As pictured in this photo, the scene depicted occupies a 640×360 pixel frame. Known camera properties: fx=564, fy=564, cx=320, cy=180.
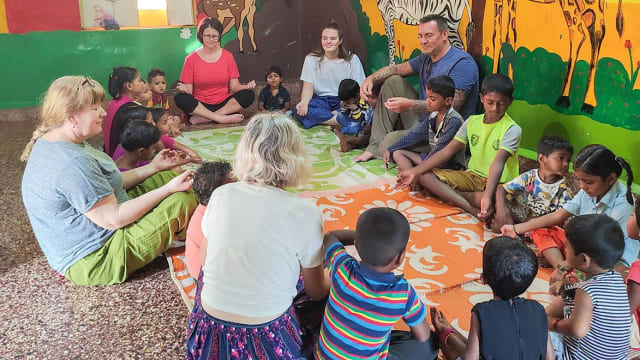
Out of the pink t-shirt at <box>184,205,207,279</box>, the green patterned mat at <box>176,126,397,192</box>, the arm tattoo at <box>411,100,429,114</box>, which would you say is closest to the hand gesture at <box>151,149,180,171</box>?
the pink t-shirt at <box>184,205,207,279</box>

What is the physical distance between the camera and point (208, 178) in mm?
2355

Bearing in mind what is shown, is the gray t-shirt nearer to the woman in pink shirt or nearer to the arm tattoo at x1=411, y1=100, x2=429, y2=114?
the arm tattoo at x1=411, y1=100, x2=429, y2=114

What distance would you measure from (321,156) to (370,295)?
2.65 m

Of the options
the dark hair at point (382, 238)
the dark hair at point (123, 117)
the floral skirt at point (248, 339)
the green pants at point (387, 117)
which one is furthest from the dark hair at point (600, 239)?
the dark hair at point (123, 117)

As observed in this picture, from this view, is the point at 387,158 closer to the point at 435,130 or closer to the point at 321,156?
the point at 435,130

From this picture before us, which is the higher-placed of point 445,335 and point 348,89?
point 348,89

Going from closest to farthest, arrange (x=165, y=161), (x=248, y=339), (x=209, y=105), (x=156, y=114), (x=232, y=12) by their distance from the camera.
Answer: (x=248, y=339) < (x=165, y=161) < (x=156, y=114) < (x=209, y=105) < (x=232, y=12)

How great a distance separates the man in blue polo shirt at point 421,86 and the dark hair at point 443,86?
29 centimetres

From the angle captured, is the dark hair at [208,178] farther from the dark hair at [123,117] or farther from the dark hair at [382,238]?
the dark hair at [123,117]

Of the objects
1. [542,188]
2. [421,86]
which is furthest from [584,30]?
[421,86]

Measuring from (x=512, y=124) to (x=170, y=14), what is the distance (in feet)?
12.5

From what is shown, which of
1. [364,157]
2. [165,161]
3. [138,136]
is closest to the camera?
[165,161]

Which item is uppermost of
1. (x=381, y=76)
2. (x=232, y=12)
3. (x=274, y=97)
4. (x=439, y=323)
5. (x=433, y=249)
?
(x=232, y=12)

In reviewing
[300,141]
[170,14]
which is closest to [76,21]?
[170,14]
